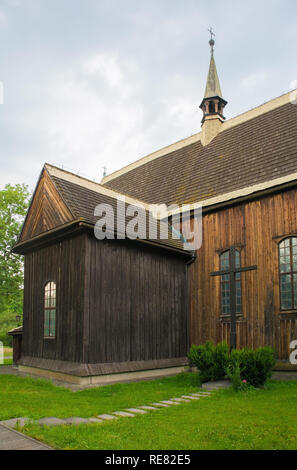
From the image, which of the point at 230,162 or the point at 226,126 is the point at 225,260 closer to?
the point at 230,162

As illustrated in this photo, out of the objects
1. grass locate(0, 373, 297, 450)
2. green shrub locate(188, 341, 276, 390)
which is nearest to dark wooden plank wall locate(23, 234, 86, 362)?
grass locate(0, 373, 297, 450)

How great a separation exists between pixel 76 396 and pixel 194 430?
4.23m

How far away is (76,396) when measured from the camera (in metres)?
9.26

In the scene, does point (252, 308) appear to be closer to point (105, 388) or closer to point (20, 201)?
point (105, 388)

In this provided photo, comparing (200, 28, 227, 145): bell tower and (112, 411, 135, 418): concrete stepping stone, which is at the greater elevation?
(200, 28, 227, 145): bell tower

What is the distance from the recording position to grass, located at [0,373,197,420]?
7.23m

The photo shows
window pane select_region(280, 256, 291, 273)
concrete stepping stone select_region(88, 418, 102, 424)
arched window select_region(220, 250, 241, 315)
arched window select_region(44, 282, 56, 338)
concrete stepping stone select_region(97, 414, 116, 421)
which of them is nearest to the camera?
concrete stepping stone select_region(88, 418, 102, 424)

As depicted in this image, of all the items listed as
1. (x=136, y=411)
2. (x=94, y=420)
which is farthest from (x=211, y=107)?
(x=94, y=420)

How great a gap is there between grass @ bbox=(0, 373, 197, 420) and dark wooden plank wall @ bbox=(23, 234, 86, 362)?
112 centimetres

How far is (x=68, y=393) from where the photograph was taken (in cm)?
966

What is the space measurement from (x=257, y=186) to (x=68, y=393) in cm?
835

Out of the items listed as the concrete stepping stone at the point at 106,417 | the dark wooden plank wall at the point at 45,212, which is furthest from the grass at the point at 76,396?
the dark wooden plank wall at the point at 45,212

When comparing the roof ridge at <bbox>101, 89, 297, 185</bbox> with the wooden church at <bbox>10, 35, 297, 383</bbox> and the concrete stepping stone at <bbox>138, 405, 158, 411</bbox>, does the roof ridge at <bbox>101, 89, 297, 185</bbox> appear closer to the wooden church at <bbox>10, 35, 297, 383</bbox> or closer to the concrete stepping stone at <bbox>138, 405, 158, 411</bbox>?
the wooden church at <bbox>10, 35, 297, 383</bbox>

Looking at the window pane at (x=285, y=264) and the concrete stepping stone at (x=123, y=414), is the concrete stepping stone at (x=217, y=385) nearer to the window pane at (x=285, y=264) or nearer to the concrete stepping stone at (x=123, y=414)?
the concrete stepping stone at (x=123, y=414)
